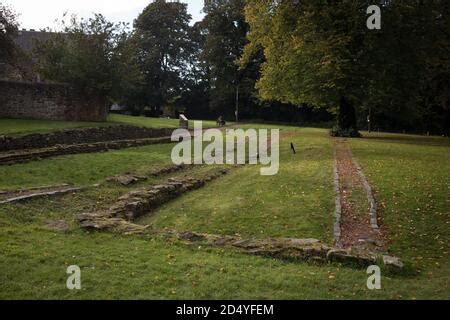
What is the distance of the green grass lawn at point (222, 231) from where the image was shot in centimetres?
782

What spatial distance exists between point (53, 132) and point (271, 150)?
42.3 feet

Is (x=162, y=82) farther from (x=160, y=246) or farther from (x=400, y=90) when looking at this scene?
(x=160, y=246)

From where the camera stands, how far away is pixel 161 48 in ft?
229

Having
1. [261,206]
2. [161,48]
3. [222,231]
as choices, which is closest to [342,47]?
[261,206]

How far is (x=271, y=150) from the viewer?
27422mm

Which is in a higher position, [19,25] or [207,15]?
[207,15]

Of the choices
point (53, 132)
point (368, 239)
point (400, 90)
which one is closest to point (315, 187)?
point (368, 239)

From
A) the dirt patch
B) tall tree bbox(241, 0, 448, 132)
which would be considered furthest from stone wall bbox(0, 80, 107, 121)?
the dirt patch

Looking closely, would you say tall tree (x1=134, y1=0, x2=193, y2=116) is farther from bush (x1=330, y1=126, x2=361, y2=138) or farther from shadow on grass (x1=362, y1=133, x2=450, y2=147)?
shadow on grass (x1=362, y1=133, x2=450, y2=147)

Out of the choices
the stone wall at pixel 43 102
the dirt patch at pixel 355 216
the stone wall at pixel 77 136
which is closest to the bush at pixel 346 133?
the stone wall at pixel 77 136

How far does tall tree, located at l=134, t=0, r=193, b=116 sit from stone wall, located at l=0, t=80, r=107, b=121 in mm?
33482

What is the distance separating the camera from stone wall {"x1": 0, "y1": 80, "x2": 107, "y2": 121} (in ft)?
102

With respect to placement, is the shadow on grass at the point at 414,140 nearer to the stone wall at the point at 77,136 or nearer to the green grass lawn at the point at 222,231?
the green grass lawn at the point at 222,231

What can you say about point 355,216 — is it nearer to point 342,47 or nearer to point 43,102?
point 342,47
